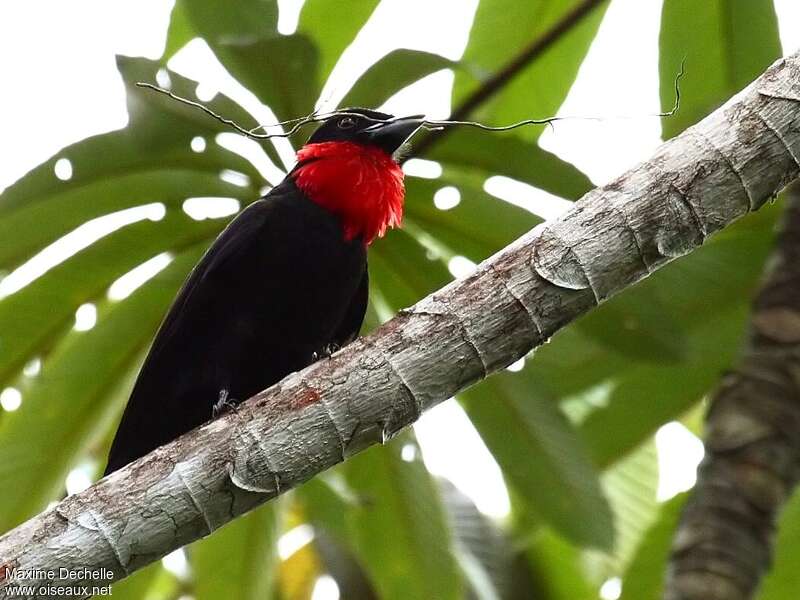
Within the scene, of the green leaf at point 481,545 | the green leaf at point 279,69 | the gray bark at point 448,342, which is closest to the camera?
the gray bark at point 448,342

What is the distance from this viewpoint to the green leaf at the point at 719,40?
3373mm

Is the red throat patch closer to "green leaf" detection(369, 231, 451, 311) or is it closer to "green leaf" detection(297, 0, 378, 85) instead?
"green leaf" detection(369, 231, 451, 311)

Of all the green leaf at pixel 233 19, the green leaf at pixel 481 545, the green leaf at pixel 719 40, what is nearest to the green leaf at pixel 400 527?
the green leaf at pixel 481 545

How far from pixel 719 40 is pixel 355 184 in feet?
3.71

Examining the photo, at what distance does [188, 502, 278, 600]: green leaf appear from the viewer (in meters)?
3.32

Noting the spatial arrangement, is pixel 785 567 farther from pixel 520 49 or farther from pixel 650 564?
pixel 520 49

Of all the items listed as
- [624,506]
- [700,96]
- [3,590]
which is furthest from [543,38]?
[3,590]

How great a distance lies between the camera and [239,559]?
3336 mm

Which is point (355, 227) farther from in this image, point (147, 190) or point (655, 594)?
point (655, 594)

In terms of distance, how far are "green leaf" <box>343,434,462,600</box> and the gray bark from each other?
45.9 inches

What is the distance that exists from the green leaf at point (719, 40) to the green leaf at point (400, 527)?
49.5 inches

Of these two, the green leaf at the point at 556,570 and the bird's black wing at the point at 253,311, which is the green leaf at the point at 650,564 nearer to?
the green leaf at the point at 556,570

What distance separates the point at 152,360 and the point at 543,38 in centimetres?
138

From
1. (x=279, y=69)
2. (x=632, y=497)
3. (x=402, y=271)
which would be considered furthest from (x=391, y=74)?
(x=632, y=497)
